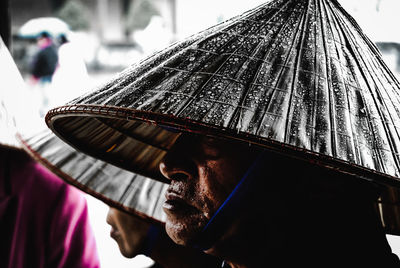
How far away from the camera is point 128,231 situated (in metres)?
1.66

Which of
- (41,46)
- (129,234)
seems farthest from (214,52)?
(41,46)

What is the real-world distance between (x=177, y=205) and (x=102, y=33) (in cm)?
1518

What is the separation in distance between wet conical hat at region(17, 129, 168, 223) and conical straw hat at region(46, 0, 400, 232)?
28.7 inches

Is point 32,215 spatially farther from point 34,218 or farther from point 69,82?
point 69,82

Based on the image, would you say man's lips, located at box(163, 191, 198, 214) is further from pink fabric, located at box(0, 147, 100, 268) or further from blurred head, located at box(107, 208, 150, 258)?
pink fabric, located at box(0, 147, 100, 268)

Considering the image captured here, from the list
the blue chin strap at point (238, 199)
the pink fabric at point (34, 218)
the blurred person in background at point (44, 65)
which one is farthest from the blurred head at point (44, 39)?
the blue chin strap at point (238, 199)

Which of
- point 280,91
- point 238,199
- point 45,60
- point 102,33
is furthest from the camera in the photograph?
point 102,33

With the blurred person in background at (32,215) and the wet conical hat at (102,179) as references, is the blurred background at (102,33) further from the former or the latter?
the wet conical hat at (102,179)

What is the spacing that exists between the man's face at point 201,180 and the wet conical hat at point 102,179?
602mm

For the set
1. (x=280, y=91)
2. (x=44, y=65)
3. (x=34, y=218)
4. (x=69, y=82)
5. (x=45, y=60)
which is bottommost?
(x=44, y=65)

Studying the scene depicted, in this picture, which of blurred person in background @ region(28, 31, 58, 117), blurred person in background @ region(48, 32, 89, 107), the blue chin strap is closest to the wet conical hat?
blurred person in background @ region(48, 32, 89, 107)

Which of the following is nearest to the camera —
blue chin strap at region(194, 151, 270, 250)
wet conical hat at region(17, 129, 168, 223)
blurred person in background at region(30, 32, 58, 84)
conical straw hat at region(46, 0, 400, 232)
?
conical straw hat at region(46, 0, 400, 232)

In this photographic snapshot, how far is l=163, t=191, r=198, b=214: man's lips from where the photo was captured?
100 centimetres

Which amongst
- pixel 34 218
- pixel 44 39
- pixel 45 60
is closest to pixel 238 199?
pixel 34 218
